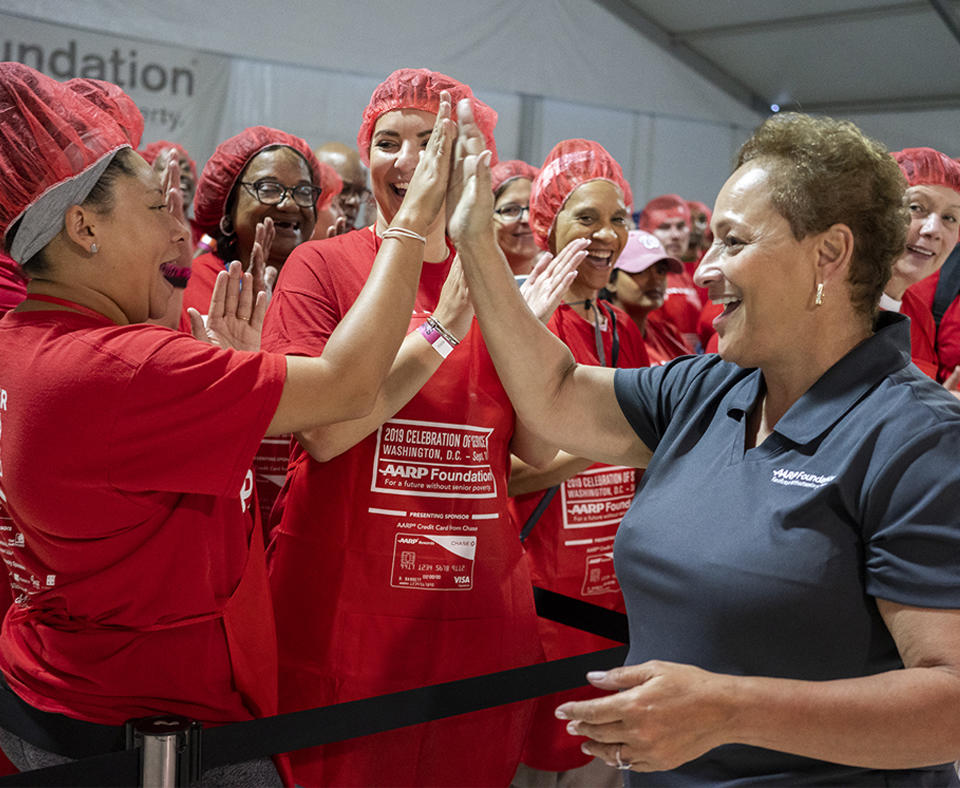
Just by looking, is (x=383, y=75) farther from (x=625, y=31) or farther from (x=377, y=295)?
(x=377, y=295)

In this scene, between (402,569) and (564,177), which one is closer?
(402,569)

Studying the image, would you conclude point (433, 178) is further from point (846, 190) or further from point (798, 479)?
point (798, 479)

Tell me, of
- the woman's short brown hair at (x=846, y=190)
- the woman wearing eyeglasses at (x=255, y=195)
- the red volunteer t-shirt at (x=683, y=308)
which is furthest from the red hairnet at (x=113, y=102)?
the red volunteer t-shirt at (x=683, y=308)

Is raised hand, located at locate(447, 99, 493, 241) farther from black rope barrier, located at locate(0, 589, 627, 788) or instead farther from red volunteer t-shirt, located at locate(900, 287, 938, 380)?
red volunteer t-shirt, located at locate(900, 287, 938, 380)

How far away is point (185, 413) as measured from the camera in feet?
4.82

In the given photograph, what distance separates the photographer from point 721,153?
13305 mm

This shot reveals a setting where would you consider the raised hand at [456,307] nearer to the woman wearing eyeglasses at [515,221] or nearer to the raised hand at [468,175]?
the raised hand at [468,175]

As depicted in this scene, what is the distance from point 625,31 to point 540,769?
10.9m

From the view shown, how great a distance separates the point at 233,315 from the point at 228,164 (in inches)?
61.5

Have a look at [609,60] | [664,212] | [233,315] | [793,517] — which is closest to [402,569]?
[233,315]

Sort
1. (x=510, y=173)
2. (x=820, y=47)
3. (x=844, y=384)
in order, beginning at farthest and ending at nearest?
(x=820, y=47) → (x=510, y=173) → (x=844, y=384)

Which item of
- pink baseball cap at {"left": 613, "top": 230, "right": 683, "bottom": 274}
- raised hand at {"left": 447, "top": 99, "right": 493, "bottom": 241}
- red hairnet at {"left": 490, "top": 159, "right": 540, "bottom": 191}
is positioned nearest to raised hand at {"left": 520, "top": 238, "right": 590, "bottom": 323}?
raised hand at {"left": 447, "top": 99, "right": 493, "bottom": 241}

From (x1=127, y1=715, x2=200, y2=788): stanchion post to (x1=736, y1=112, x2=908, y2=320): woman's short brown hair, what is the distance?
125 centimetres

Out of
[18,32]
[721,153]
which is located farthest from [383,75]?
[721,153]
